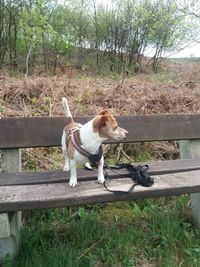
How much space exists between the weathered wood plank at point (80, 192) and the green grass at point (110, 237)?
0.51 m

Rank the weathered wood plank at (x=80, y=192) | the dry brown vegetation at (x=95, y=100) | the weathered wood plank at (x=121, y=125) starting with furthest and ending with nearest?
1. the dry brown vegetation at (x=95, y=100)
2. the weathered wood plank at (x=121, y=125)
3. the weathered wood plank at (x=80, y=192)

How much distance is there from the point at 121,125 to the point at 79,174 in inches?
29.8

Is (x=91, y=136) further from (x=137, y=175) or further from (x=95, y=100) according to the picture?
(x=95, y=100)

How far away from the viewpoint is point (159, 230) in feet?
9.84

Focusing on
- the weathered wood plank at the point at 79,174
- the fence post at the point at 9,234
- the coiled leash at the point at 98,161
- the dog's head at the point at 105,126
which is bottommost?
the fence post at the point at 9,234

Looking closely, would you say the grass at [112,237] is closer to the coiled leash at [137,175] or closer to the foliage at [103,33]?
the coiled leash at [137,175]

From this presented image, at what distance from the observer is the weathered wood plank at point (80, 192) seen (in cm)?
217

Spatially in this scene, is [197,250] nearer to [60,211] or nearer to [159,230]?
[159,230]

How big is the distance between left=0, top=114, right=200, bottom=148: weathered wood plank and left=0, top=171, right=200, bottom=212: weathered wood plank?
0.66 meters

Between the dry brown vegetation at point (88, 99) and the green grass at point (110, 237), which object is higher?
the dry brown vegetation at point (88, 99)

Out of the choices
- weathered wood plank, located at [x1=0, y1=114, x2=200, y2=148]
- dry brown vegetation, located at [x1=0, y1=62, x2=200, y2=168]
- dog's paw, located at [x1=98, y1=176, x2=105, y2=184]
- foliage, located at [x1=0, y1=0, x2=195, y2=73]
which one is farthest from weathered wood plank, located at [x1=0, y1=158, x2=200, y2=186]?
foliage, located at [x1=0, y1=0, x2=195, y2=73]

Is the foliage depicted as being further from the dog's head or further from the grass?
the dog's head

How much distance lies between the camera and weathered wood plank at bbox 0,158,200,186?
101 inches

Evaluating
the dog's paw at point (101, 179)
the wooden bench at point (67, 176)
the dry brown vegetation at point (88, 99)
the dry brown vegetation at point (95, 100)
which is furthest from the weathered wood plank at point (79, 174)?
the dry brown vegetation at point (88, 99)
